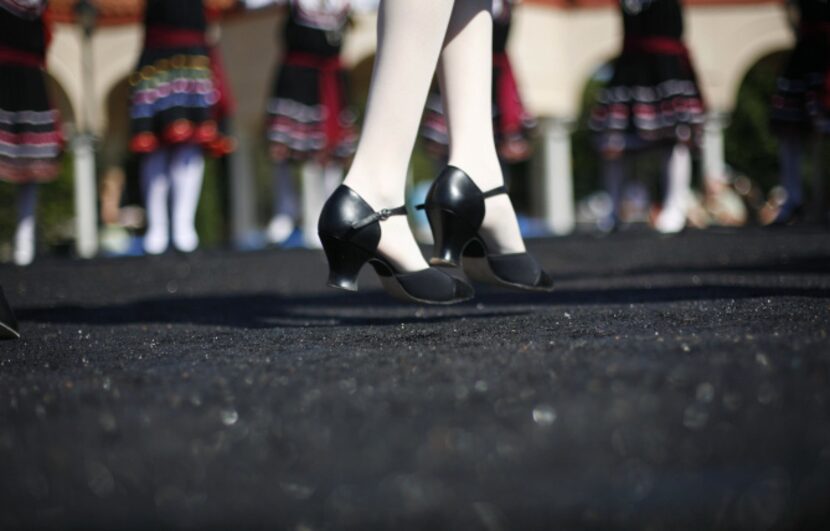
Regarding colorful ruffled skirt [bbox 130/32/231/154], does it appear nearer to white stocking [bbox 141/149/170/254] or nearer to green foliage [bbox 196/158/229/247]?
white stocking [bbox 141/149/170/254]

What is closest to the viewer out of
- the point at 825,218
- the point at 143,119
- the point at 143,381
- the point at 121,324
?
the point at 143,381

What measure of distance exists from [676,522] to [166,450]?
286mm

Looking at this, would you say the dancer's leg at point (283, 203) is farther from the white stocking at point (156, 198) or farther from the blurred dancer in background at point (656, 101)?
the blurred dancer in background at point (656, 101)

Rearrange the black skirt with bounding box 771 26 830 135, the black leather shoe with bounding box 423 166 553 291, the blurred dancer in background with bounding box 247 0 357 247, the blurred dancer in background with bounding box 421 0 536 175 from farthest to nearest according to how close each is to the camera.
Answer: the blurred dancer in background with bounding box 247 0 357 247 → the blurred dancer in background with bounding box 421 0 536 175 → the black skirt with bounding box 771 26 830 135 → the black leather shoe with bounding box 423 166 553 291

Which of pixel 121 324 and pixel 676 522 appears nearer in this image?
pixel 676 522

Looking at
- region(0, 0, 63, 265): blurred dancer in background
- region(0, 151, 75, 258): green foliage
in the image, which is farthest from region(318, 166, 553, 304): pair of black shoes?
region(0, 151, 75, 258): green foliage

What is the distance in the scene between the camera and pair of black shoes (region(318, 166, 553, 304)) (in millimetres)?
1234

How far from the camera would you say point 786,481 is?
46cm

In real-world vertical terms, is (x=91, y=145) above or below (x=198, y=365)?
above

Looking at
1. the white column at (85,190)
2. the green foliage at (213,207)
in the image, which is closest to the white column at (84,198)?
the white column at (85,190)

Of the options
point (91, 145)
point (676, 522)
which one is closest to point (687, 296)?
point (676, 522)

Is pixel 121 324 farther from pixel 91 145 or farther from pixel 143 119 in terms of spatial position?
pixel 91 145

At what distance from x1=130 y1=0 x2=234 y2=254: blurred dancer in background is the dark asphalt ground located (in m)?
3.27

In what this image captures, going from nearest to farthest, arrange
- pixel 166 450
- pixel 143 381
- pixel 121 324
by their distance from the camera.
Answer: pixel 166 450
pixel 143 381
pixel 121 324
